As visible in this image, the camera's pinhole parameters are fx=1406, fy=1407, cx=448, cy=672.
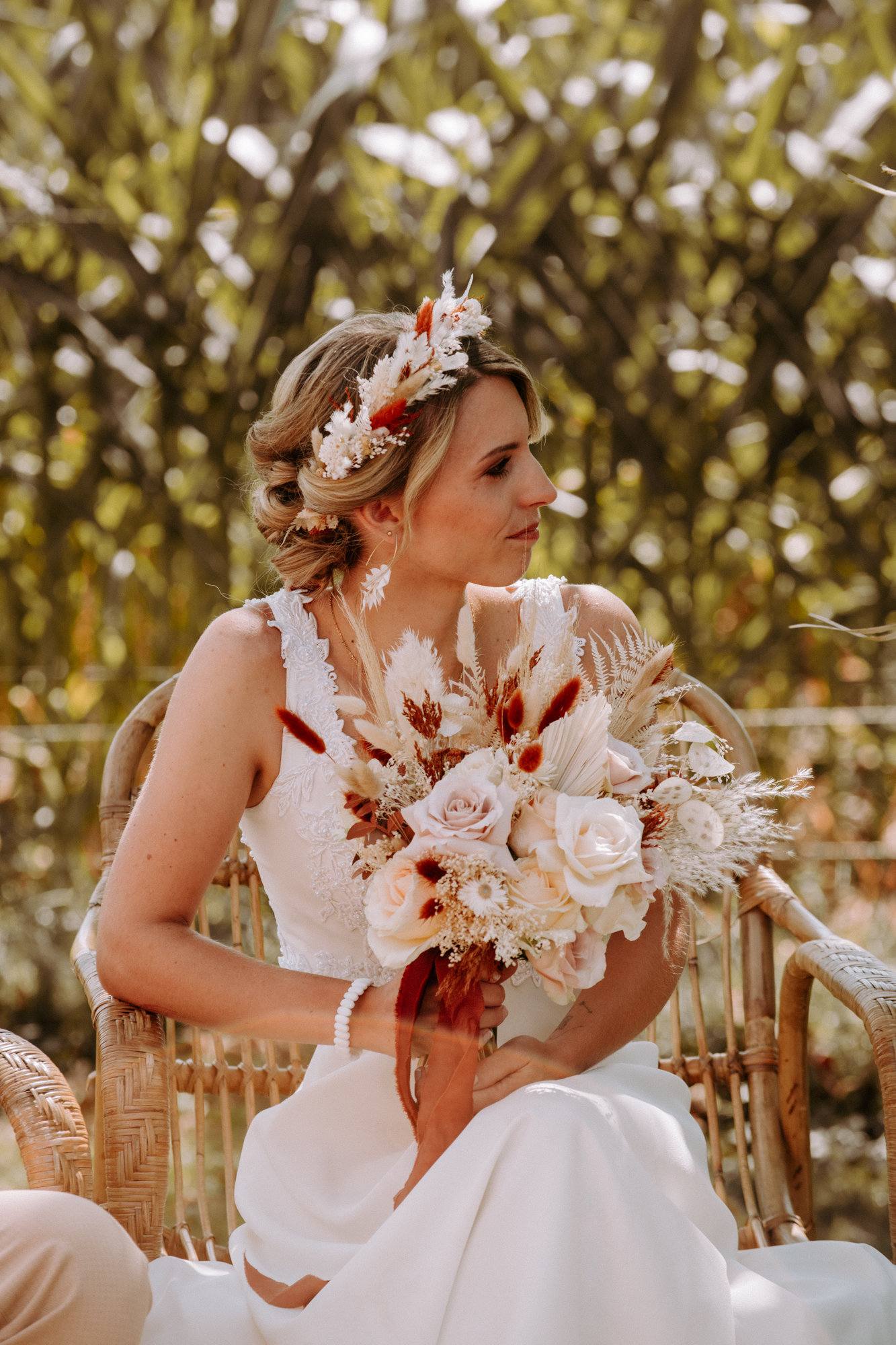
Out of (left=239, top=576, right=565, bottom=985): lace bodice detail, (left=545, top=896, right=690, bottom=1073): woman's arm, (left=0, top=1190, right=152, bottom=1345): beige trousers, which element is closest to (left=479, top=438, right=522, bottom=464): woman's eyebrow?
(left=239, top=576, right=565, bottom=985): lace bodice detail

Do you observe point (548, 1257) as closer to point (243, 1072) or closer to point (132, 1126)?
point (132, 1126)

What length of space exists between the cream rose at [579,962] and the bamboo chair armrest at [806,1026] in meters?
0.40

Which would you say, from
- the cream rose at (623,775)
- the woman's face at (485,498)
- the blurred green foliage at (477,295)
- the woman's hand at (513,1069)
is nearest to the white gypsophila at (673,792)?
the cream rose at (623,775)

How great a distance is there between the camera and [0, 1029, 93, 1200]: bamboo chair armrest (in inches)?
65.6

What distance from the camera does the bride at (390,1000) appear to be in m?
1.46

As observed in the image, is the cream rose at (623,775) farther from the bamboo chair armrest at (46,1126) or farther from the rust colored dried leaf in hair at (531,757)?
the bamboo chair armrest at (46,1126)

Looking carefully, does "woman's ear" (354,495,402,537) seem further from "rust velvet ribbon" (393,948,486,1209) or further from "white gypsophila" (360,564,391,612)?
"rust velvet ribbon" (393,948,486,1209)

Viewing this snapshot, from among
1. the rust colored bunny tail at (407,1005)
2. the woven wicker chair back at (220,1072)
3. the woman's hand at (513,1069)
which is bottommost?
the woven wicker chair back at (220,1072)

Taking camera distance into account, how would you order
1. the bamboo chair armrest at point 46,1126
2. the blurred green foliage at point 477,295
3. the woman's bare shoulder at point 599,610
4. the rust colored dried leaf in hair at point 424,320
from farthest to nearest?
1. the blurred green foliage at point 477,295
2. the woman's bare shoulder at point 599,610
3. the rust colored dried leaf in hair at point 424,320
4. the bamboo chair armrest at point 46,1126

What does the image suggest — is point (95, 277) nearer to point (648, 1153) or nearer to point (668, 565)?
point (668, 565)

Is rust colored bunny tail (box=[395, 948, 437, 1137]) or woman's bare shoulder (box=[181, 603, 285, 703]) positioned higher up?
woman's bare shoulder (box=[181, 603, 285, 703])

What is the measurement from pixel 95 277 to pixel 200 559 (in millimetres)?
822

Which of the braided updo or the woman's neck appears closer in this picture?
the braided updo

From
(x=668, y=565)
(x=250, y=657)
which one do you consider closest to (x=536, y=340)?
(x=668, y=565)
